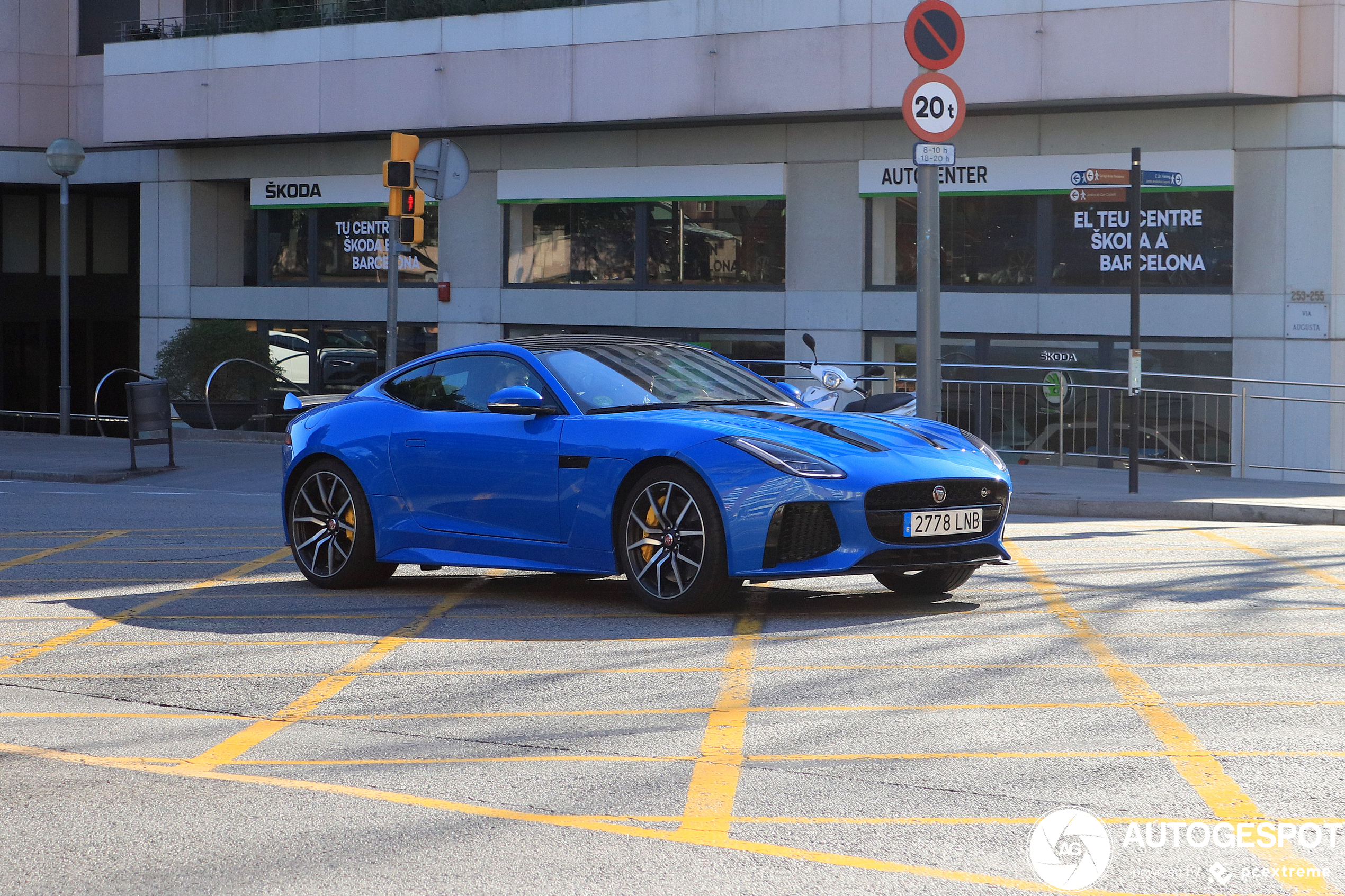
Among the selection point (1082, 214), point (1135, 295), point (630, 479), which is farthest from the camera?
point (1082, 214)

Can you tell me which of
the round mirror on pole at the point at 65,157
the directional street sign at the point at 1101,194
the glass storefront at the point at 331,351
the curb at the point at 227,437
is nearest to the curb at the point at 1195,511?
the directional street sign at the point at 1101,194

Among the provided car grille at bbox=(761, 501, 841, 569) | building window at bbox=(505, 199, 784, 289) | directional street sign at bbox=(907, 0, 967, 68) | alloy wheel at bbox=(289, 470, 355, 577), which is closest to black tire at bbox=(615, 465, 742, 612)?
car grille at bbox=(761, 501, 841, 569)

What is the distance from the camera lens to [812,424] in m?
7.83

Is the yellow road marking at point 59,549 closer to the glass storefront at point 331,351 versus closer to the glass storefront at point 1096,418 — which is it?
the glass storefront at point 1096,418

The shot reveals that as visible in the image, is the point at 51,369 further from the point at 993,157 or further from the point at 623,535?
the point at 623,535

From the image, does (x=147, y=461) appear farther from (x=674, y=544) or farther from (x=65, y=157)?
(x=674, y=544)

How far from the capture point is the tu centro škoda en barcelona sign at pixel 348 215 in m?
26.0

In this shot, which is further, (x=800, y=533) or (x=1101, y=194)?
(x=1101, y=194)

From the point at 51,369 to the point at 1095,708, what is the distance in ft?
102

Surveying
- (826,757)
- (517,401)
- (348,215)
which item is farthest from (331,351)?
(826,757)

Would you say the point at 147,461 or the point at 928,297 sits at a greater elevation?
the point at 928,297

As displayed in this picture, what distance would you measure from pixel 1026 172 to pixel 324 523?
1450 centimetres

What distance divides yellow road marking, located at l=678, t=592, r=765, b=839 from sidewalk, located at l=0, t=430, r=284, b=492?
10686mm

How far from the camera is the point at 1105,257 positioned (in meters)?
20.8
